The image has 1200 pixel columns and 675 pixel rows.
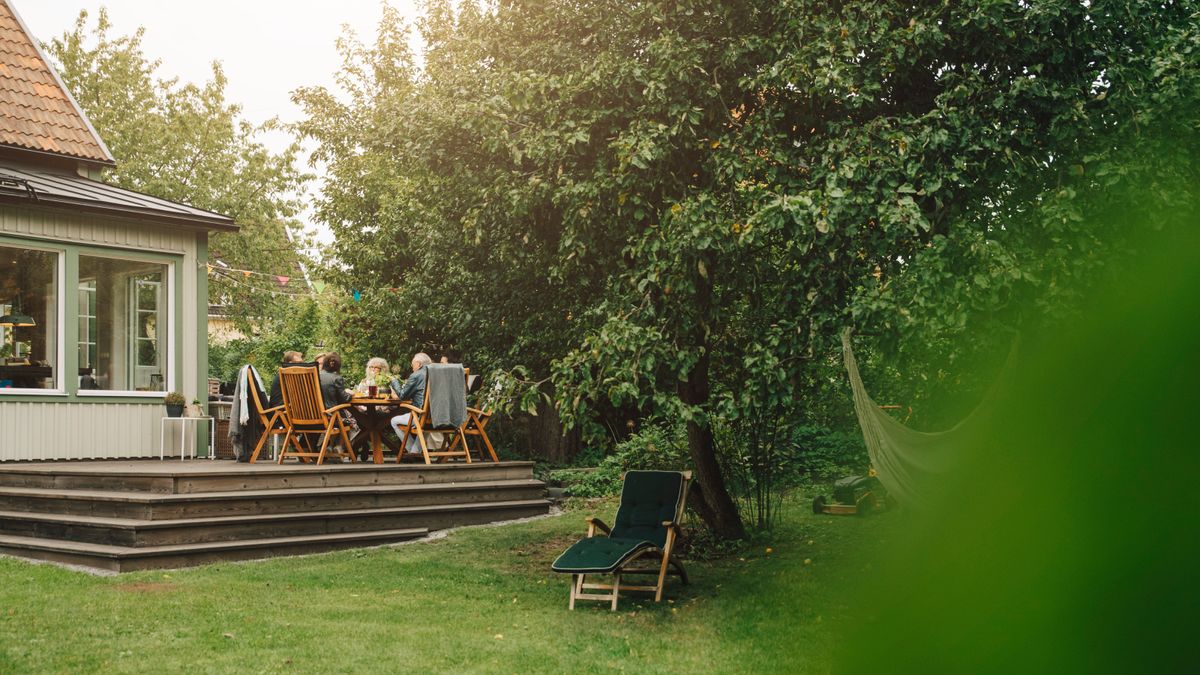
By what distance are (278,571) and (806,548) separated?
4.60 metres

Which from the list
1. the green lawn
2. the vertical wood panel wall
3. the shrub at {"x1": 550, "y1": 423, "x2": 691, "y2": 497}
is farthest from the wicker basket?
the green lawn

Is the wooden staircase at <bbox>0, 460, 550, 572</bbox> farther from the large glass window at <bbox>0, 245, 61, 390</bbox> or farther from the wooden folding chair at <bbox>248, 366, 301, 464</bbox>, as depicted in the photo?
the large glass window at <bbox>0, 245, 61, 390</bbox>

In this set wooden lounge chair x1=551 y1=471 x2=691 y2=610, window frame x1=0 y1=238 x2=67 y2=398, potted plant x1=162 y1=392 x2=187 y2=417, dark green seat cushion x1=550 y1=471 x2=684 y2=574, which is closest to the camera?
wooden lounge chair x1=551 y1=471 x2=691 y2=610

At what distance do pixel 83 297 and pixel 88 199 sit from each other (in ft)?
3.73

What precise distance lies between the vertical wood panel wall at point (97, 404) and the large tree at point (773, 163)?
5.13 m

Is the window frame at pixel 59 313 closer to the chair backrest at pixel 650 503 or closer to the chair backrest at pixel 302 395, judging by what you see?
the chair backrest at pixel 302 395

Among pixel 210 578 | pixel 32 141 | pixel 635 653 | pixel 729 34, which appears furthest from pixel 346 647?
pixel 32 141

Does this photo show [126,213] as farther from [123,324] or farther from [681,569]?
[681,569]

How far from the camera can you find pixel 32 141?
530 inches

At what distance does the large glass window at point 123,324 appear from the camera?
12.4 meters

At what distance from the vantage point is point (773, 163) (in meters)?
7.35

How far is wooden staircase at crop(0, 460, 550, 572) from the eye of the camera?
8.77m

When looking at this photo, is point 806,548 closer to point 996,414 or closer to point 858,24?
point 858,24

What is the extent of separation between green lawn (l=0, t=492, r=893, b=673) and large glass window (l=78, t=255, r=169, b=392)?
4149mm
